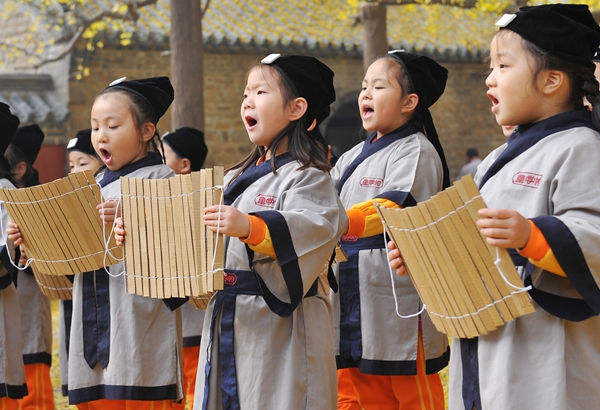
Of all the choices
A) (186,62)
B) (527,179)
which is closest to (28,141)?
(186,62)

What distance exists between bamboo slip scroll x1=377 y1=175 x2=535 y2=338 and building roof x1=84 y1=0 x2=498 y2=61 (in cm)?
1079

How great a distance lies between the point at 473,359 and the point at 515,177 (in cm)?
65

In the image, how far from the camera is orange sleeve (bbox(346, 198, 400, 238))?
4.01 m

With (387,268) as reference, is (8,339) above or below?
below

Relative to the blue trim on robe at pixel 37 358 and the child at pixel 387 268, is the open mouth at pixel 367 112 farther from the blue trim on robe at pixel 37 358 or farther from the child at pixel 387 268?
the blue trim on robe at pixel 37 358

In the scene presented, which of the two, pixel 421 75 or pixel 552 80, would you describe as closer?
pixel 552 80

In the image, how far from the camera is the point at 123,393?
4.09 m

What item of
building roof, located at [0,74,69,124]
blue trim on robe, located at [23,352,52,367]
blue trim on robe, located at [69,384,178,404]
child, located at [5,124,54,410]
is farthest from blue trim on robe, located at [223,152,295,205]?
building roof, located at [0,74,69,124]

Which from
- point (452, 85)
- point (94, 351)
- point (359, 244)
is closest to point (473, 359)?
point (359, 244)

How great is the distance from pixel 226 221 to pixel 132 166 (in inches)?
59.3

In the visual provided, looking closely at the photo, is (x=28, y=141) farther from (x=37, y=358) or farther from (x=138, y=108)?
(x=138, y=108)

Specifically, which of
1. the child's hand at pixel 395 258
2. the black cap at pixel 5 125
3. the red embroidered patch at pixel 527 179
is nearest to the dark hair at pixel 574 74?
the red embroidered patch at pixel 527 179

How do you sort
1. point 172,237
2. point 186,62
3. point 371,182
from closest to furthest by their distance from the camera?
point 172,237 → point 371,182 → point 186,62

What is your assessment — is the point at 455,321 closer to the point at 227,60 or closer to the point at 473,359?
the point at 473,359
